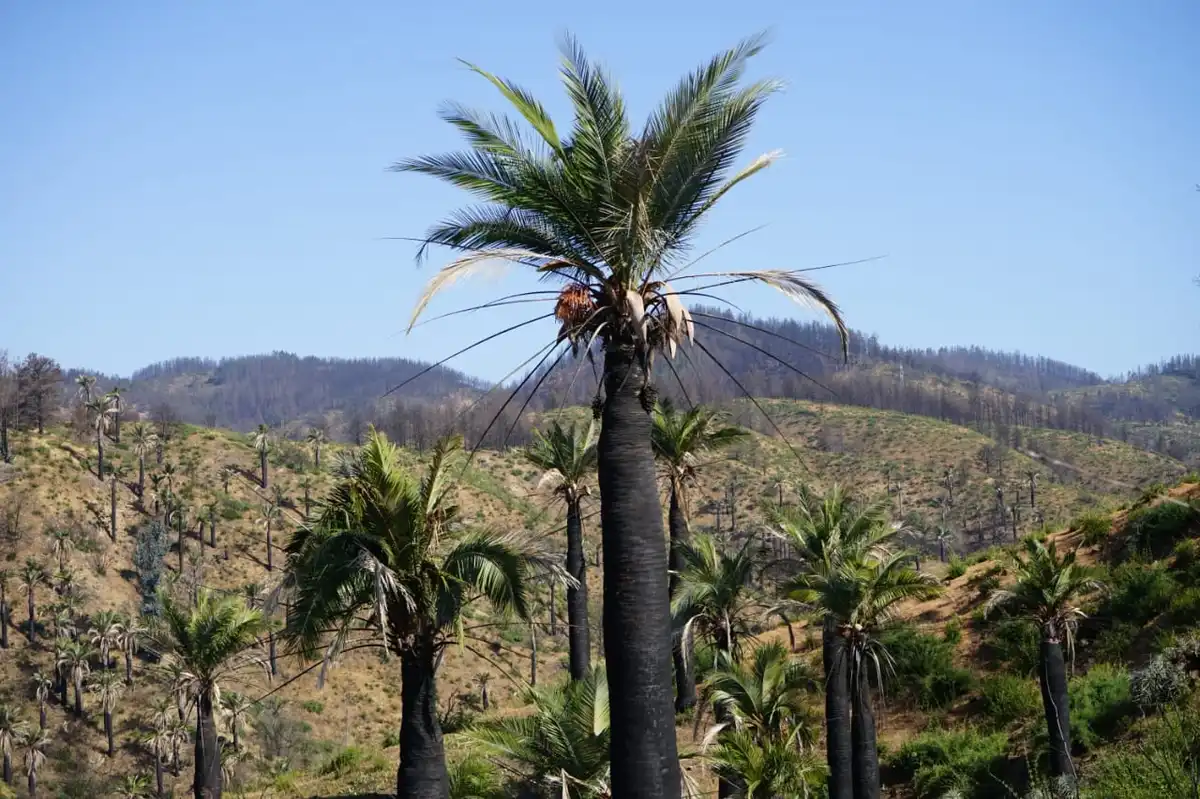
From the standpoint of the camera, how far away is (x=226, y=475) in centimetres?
9844

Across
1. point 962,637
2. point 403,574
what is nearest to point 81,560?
point 962,637

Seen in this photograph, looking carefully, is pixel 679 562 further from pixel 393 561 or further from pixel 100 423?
pixel 100 423

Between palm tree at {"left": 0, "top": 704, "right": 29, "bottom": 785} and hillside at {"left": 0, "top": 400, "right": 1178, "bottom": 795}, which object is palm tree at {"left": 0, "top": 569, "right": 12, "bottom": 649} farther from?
palm tree at {"left": 0, "top": 704, "right": 29, "bottom": 785}

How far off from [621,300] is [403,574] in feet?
17.7

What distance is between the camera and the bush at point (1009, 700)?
2561 centimetres

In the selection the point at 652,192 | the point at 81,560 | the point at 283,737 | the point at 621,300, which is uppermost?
the point at 652,192

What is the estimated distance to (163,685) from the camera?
226ft

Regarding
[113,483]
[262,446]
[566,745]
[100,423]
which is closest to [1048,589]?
[566,745]

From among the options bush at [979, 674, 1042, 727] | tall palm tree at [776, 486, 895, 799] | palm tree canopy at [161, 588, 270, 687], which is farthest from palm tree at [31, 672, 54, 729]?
tall palm tree at [776, 486, 895, 799]

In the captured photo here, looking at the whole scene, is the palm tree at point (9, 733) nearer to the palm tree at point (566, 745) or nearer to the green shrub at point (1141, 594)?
the green shrub at point (1141, 594)

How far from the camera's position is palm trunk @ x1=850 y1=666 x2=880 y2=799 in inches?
730

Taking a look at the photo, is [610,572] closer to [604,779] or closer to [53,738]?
[604,779]

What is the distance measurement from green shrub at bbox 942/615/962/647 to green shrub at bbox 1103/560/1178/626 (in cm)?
400

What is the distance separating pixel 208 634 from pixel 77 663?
5233cm
